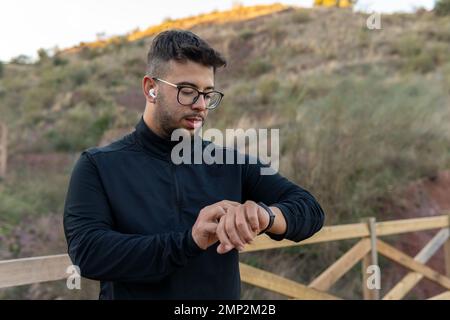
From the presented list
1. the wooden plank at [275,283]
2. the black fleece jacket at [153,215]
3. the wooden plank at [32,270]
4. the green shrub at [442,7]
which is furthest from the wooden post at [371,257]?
the green shrub at [442,7]

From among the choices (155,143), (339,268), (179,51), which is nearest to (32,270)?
(155,143)

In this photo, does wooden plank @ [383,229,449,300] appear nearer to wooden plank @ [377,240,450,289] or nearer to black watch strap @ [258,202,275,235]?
wooden plank @ [377,240,450,289]

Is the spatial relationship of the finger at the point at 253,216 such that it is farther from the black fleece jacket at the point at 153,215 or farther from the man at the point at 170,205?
the black fleece jacket at the point at 153,215

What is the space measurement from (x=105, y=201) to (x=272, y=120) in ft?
29.2

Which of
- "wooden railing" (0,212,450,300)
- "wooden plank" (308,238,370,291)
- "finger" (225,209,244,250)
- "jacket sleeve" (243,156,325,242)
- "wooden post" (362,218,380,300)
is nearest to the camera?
"finger" (225,209,244,250)

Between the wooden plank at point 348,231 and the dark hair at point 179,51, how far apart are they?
135 centimetres

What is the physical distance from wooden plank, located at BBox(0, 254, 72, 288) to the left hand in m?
1.15

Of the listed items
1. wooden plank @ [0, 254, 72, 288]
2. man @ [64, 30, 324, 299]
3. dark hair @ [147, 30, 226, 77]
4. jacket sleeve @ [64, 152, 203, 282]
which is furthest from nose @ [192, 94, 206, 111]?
wooden plank @ [0, 254, 72, 288]

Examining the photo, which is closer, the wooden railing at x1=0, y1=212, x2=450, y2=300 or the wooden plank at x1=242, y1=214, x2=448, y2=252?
Result: the wooden railing at x1=0, y1=212, x2=450, y2=300

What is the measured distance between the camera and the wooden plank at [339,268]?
3.77m

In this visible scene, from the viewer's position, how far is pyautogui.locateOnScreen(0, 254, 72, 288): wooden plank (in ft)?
6.93

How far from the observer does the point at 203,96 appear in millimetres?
1628

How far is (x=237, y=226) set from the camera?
1277 mm

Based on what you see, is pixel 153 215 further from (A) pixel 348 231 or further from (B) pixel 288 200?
(A) pixel 348 231
